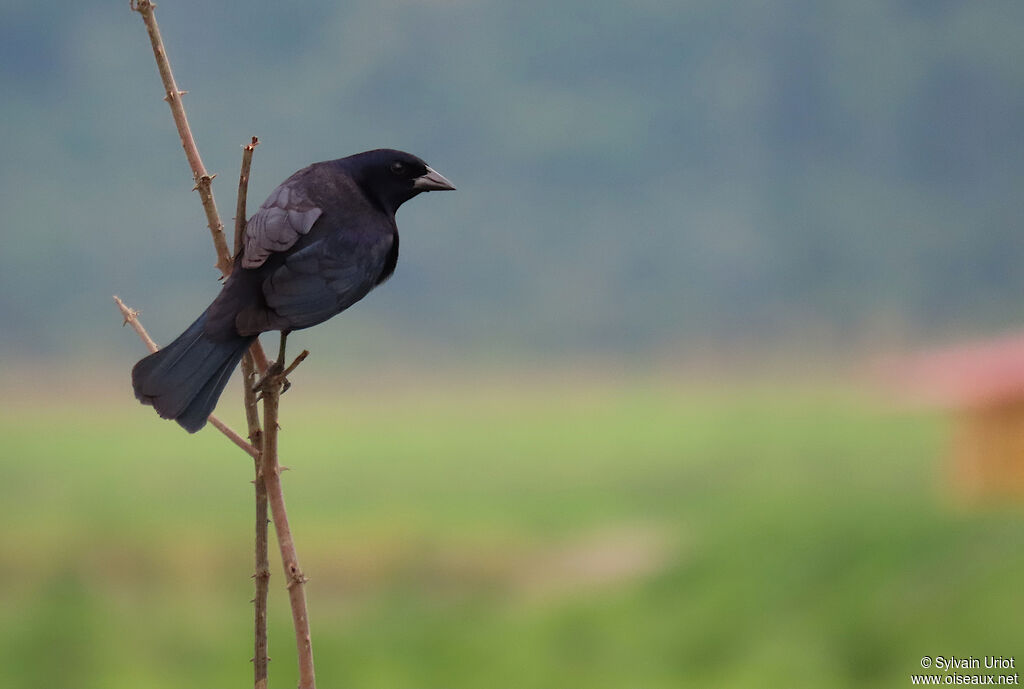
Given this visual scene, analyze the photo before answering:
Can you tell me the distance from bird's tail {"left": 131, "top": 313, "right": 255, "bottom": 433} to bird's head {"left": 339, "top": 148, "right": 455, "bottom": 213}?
31 cm

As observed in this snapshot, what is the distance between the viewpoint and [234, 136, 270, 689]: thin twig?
119cm

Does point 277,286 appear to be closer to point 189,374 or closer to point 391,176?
point 189,374

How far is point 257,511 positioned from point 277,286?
10.3 inches

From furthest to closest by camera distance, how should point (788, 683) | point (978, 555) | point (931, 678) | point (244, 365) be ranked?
point (978, 555) → point (788, 683) → point (931, 678) → point (244, 365)

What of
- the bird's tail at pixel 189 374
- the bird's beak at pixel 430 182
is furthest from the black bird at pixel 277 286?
the bird's beak at pixel 430 182

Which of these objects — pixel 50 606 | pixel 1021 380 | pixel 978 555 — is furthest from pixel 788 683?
pixel 50 606

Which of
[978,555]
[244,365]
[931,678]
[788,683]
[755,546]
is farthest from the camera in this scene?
[755,546]

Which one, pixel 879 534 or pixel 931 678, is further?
pixel 879 534

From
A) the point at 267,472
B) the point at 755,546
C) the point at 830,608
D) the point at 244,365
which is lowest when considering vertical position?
the point at 267,472

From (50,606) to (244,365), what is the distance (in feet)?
6.30

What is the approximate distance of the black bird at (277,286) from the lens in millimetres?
1230

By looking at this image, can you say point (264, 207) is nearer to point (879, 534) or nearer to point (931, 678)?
point (931, 678)

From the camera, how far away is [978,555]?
2.99 meters

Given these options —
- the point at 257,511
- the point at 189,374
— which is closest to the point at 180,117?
the point at 189,374
